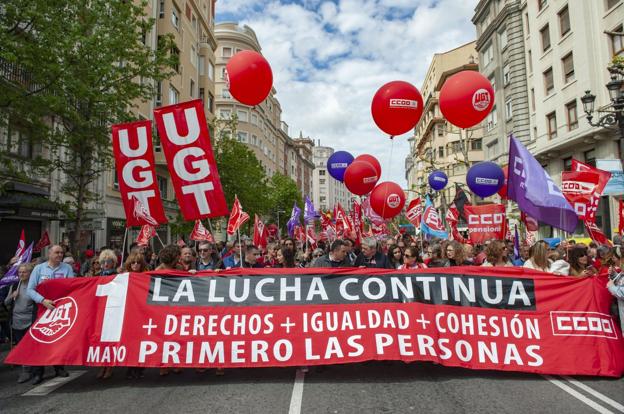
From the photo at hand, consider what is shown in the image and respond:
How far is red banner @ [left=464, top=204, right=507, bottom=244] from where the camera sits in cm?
1193

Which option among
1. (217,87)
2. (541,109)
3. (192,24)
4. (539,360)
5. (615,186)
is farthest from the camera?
(217,87)

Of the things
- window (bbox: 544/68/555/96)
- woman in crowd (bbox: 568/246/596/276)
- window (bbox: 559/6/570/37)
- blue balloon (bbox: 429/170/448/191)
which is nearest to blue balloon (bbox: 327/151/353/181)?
blue balloon (bbox: 429/170/448/191)

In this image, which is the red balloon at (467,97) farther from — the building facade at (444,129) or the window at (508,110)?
the building facade at (444,129)

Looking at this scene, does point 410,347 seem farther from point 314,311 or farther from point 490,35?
point 490,35

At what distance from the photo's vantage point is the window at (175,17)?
29.0 metres

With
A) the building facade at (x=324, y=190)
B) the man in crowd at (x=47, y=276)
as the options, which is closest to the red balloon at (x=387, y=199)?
the man in crowd at (x=47, y=276)

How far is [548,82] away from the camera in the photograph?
26.9 meters

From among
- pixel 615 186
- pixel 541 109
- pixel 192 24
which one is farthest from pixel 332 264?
pixel 192 24

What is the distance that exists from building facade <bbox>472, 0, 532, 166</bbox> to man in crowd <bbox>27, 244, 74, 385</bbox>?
1175 inches

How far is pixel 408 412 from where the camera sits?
4.42 m

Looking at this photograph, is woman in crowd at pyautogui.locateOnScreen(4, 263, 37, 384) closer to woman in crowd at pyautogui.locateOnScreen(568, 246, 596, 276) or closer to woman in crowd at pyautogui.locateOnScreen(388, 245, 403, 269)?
woman in crowd at pyautogui.locateOnScreen(388, 245, 403, 269)

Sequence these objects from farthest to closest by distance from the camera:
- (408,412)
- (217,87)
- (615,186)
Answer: (217,87) < (615,186) < (408,412)

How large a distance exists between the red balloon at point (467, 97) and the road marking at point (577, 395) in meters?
5.71

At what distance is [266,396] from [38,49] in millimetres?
10543
